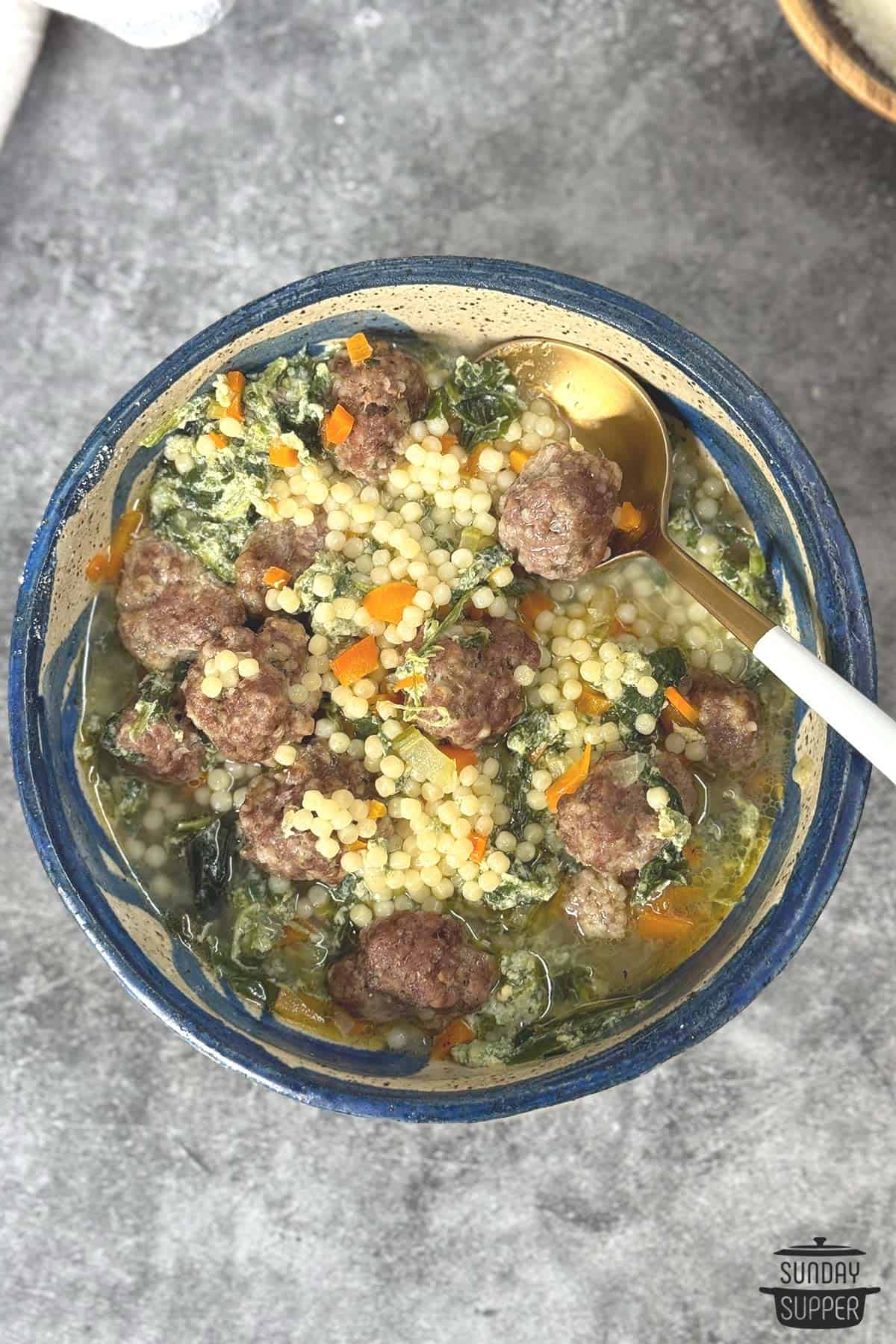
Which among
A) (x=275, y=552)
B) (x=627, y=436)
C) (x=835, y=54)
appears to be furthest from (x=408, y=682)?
(x=835, y=54)

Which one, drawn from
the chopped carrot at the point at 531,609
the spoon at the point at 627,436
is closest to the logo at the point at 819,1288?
the spoon at the point at 627,436

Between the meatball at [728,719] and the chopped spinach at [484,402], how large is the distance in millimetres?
744

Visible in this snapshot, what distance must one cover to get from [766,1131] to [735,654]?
4.27 feet

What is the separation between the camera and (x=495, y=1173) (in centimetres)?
317

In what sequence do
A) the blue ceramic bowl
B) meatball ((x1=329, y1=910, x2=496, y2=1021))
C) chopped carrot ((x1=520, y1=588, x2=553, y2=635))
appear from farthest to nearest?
chopped carrot ((x1=520, y1=588, x2=553, y2=635))
meatball ((x1=329, y1=910, x2=496, y2=1021))
the blue ceramic bowl

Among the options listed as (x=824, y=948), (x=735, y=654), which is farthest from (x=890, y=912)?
(x=735, y=654)

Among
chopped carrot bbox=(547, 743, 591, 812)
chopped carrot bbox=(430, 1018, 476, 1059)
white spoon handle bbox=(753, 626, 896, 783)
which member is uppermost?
white spoon handle bbox=(753, 626, 896, 783)

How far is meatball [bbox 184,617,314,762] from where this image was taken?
2598 millimetres

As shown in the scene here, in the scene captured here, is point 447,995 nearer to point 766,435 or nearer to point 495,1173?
point 495,1173

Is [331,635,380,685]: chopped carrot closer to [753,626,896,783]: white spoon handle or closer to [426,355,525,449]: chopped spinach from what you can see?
[426,355,525,449]: chopped spinach

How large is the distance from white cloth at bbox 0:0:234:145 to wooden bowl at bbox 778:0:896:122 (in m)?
1.50

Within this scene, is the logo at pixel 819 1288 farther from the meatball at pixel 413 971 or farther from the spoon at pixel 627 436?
the spoon at pixel 627 436

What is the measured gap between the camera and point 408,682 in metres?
2.65

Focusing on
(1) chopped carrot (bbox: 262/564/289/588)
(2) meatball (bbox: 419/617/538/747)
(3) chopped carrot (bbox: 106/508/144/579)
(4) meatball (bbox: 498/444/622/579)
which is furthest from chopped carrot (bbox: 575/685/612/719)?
(3) chopped carrot (bbox: 106/508/144/579)
